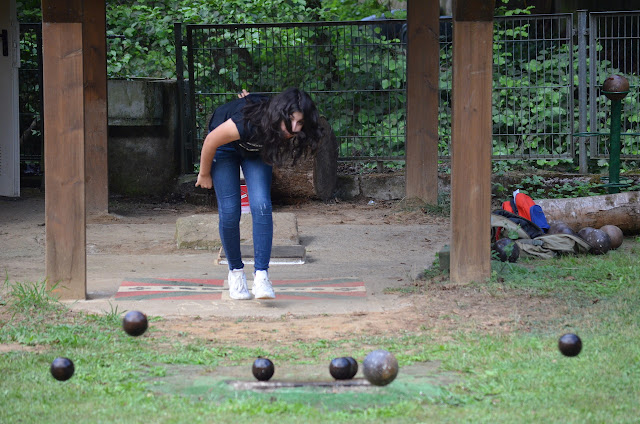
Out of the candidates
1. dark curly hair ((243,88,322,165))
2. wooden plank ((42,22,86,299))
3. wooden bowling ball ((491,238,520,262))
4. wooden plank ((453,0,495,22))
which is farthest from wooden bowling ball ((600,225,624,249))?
wooden plank ((42,22,86,299))

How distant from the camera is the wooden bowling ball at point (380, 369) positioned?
12.0 ft

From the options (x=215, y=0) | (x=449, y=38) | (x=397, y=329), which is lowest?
(x=397, y=329)

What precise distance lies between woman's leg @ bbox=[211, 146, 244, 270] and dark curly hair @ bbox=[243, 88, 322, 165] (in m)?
0.34

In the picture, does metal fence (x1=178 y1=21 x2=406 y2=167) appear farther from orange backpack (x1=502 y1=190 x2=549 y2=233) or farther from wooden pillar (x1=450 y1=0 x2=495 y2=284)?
wooden pillar (x1=450 y1=0 x2=495 y2=284)

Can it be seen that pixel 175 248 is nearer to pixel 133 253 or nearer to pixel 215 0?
pixel 133 253

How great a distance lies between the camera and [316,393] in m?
3.88

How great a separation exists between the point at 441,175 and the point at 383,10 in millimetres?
4541

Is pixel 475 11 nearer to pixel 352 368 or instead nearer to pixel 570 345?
pixel 570 345

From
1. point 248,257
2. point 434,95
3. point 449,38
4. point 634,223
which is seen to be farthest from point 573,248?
point 449,38

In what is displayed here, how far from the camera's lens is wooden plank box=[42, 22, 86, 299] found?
237 inches

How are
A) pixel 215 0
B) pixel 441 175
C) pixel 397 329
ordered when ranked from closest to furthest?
pixel 397 329, pixel 441 175, pixel 215 0

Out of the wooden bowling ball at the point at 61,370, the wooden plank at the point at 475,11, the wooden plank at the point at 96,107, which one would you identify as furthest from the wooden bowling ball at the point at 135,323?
the wooden plank at the point at 96,107

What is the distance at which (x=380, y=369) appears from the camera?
3.66m

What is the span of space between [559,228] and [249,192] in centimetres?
358
